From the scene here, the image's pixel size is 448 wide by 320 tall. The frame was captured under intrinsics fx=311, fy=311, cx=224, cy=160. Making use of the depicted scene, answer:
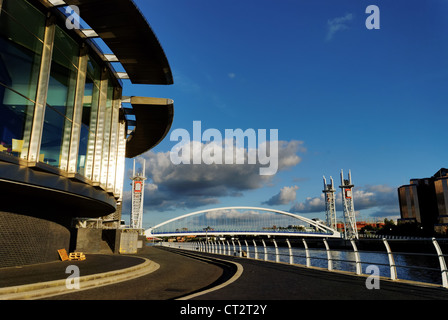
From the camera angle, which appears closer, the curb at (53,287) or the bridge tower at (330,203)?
the curb at (53,287)

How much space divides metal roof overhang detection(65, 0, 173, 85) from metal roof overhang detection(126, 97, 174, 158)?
62.6 inches

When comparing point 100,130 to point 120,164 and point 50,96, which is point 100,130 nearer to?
point 50,96

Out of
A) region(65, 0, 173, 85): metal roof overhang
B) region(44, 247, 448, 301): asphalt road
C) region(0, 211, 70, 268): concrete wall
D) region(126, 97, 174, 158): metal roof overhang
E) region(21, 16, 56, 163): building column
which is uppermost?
region(65, 0, 173, 85): metal roof overhang

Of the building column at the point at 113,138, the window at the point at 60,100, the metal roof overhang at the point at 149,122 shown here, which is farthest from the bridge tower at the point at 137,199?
the window at the point at 60,100

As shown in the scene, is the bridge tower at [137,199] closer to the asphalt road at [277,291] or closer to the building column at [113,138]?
the building column at [113,138]

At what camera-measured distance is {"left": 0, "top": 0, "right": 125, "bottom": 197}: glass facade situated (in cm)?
1119

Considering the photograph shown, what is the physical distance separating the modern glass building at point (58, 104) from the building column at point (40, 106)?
33mm

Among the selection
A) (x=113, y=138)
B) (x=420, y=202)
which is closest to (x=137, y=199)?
(x=113, y=138)

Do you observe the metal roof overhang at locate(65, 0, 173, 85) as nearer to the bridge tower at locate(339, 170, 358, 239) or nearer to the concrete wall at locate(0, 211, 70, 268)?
the concrete wall at locate(0, 211, 70, 268)

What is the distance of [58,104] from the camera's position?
13727 millimetres

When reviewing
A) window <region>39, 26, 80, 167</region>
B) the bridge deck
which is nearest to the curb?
the bridge deck

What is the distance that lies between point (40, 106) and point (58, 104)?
163cm

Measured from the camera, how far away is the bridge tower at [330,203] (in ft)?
527
